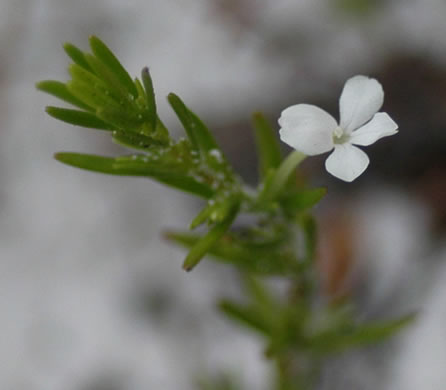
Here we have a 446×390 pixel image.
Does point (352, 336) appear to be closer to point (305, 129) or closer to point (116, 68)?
point (305, 129)

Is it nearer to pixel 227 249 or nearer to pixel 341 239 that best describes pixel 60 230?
pixel 341 239

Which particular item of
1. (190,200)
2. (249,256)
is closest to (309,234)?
(249,256)

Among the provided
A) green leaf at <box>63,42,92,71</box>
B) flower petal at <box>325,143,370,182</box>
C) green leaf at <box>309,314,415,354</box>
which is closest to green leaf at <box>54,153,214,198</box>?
green leaf at <box>63,42,92,71</box>

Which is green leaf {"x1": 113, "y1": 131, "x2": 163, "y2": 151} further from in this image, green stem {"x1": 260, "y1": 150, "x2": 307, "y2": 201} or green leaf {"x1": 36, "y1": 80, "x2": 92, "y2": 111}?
green stem {"x1": 260, "y1": 150, "x2": 307, "y2": 201}

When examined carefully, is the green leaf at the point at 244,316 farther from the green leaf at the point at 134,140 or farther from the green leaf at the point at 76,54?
the green leaf at the point at 76,54

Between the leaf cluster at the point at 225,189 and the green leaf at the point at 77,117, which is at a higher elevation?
the leaf cluster at the point at 225,189

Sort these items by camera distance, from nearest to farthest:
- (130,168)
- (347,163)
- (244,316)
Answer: (347,163), (130,168), (244,316)

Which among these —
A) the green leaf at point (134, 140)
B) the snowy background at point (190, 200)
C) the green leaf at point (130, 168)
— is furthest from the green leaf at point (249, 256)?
the snowy background at point (190, 200)
